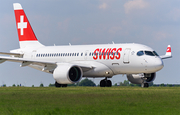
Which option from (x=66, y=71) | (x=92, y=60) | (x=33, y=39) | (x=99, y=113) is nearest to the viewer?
Answer: (x=99, y=113)

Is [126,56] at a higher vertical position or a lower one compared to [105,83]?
higher

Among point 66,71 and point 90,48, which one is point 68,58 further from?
point 66,71

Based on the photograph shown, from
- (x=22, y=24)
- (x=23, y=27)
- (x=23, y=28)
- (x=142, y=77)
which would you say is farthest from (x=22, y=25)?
(x=142, y=77)

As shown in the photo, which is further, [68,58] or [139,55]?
[68,58]

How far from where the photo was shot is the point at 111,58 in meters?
36.4

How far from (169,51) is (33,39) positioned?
1818 cm

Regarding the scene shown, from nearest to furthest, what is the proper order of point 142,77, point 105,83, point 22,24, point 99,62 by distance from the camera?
point 142,77
point 99,62
point 105,83
point 22,24

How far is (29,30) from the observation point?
4809 cm

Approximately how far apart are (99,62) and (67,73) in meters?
4.93

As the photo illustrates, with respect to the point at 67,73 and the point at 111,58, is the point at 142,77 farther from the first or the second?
the point at 67,73

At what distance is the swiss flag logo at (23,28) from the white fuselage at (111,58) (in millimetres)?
7183

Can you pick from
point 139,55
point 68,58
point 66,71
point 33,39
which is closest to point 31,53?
point 33,39

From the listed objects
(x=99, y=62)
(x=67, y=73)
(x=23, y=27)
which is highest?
(x=23, y=27)

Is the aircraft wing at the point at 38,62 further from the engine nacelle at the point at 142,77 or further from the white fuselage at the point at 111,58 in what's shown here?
the engine nacelle at the point at 142,77
